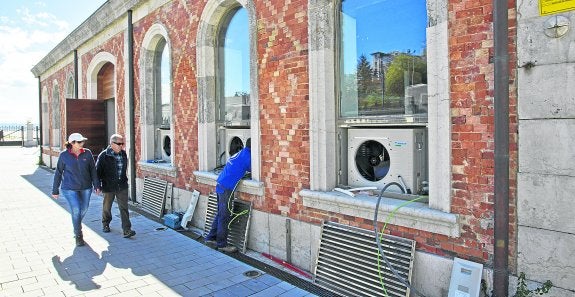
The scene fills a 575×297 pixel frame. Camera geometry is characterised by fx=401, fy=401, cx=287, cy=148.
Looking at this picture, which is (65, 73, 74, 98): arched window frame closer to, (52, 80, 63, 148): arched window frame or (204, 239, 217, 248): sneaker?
(52, 80, 63, 148): arched window frame

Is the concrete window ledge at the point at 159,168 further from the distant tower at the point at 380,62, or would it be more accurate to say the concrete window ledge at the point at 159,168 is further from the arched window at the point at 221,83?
the distant tower at the point at 380,62

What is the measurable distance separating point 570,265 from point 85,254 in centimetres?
595

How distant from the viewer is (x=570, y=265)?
310cm

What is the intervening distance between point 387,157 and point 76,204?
4.99 m

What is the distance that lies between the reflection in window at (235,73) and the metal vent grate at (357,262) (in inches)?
112

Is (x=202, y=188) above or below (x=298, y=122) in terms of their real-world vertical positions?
below

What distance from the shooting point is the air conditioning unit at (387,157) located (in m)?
4.34

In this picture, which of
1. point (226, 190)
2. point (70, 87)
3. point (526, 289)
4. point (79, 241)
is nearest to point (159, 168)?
point (79, 241)

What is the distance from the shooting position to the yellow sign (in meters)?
3.04

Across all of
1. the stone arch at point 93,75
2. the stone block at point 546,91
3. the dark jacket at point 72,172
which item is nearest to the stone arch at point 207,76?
the dark jacket at point 72,172

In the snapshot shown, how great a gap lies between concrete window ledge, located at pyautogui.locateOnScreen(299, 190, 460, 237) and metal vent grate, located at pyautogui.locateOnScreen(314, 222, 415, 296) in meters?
0.19

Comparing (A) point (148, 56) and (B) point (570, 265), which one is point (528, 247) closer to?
(B) point (570, 265)


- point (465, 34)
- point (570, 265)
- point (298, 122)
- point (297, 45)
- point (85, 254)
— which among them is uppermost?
point (297, 45)

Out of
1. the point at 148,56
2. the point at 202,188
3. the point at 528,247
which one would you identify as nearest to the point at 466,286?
the point at 528,247
